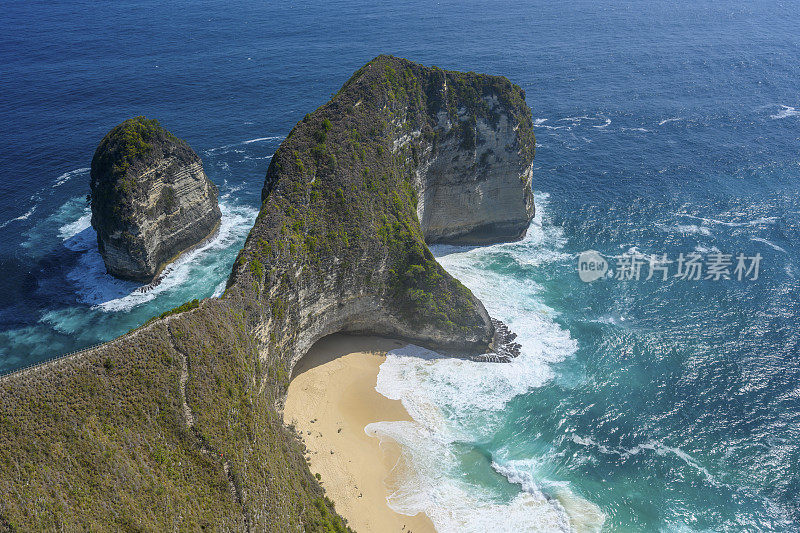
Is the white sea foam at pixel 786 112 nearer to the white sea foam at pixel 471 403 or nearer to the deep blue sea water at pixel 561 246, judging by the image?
the deep blue sea water at pixel 561 246

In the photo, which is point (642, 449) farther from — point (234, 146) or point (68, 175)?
point (68, 175)

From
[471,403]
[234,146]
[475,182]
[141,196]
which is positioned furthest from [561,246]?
[234,146]

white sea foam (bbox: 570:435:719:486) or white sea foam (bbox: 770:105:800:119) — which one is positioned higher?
white sea foam (bbox: 770:105:800:119)

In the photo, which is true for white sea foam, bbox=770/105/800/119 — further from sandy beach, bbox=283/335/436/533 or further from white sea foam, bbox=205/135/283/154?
white sea foam, bbox=205/135/283/154

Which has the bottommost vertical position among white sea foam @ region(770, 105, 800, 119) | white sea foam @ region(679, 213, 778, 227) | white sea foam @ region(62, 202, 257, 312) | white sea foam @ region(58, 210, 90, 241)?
white sea foam @ region(62, 202, 257, 312)

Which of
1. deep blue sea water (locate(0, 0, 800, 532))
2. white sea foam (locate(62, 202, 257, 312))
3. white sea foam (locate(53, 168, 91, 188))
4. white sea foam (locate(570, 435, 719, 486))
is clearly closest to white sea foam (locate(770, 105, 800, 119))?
→ deep blue sea water (locate(0, 0, 800, 532))

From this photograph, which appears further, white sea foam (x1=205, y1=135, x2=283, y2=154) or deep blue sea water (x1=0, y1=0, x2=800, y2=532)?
white sea foam (x1=205, y1=135, x2=283, y2=154)

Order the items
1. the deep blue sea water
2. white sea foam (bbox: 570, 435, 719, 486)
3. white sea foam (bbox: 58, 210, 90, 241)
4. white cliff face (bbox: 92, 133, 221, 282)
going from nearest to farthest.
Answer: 1. the deep blue sea water
2. white sea foam (bbox: 570, 435, 719, 486)
3. white cliff face (bbox: 92, 133, 221, 282)
4. white sea foam (bbox: 58, 210, 90, 241)
